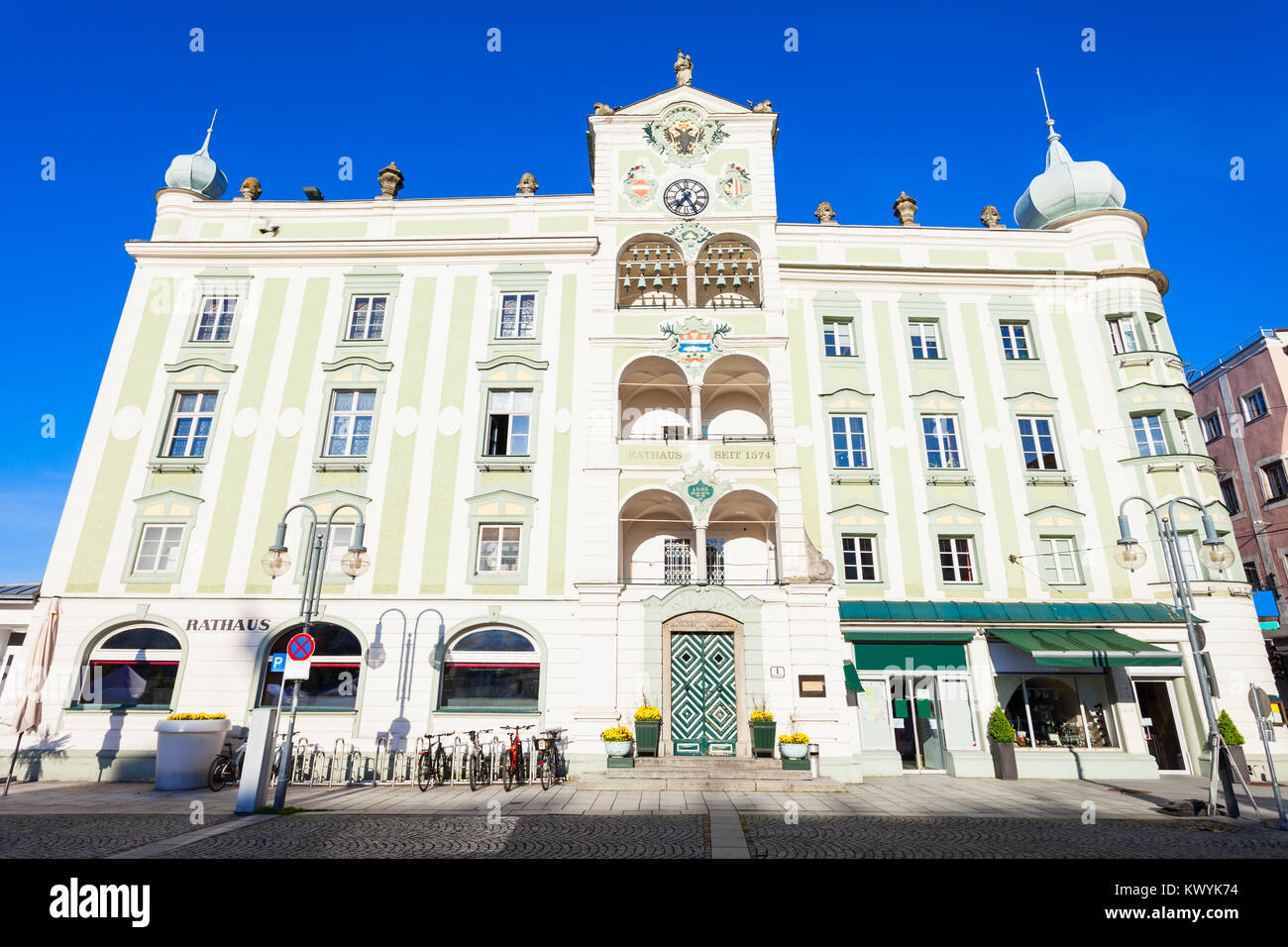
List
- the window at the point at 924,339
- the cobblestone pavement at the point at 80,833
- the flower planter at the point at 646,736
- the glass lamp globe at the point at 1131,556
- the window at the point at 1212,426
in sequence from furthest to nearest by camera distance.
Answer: the window at the point at 1212,426, the window at the point at 924,339, the flower planter at the point at 646,736, the glass lamp globe at the point at 1131,556, the cobblestone pavement at the point at 80,833

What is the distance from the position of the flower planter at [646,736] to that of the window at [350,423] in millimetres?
12367

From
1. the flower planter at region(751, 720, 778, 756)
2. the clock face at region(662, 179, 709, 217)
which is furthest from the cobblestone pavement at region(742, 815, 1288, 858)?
the clock face at region(662, 179, 709, 217)

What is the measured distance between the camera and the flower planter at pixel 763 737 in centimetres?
1752

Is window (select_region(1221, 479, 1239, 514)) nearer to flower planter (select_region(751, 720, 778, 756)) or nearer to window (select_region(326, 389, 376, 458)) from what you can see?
flower planter (select_region(751, 720, 778, 756))

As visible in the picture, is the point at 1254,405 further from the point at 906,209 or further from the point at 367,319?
the point at 367,319

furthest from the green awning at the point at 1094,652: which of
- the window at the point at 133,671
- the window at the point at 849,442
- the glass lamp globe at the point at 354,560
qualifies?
the window at the point at 133,671

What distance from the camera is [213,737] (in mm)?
16078

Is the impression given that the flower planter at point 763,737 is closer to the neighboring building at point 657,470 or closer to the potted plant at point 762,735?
the potted plant at point 762,735

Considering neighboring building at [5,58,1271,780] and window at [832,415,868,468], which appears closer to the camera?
neighboring building at [5,58,1271,780]

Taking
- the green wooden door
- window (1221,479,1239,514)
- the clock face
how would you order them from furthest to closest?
window (1221,479,1239,514) → the clock face → the green wooden door

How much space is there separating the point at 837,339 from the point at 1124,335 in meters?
10.4

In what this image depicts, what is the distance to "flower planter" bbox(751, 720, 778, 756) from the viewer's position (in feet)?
57.5

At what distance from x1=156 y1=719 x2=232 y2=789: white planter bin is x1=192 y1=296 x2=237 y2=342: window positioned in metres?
13.6
